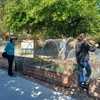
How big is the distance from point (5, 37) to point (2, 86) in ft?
75.2

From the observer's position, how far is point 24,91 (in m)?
5.31

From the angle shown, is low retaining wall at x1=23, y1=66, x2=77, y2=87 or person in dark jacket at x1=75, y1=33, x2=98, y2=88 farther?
low retaining wall at x1=23, y1=66, x2=77, y2=87

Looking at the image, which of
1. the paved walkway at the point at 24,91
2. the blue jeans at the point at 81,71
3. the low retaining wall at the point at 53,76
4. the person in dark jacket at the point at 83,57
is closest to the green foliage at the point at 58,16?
the low retaining wall at the point at 53,76

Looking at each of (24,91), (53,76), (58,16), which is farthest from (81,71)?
(58,16)

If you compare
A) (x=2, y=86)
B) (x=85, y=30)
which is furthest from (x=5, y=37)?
(x=2, y=86)

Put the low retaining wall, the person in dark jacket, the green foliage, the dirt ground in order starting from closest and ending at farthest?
the dirt ground → the person in dark jacket → the low retaining wall → the green foliage

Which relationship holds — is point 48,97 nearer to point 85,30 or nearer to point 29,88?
point 29,88

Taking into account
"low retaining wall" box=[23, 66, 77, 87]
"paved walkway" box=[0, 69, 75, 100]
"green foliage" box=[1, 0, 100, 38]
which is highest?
"green foliage" box=[1, 0, 100, 38]

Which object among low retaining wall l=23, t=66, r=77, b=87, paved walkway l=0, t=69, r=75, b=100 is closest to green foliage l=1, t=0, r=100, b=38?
low retaining wall l=23, t=66, r=77, b=87

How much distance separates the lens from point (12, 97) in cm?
482

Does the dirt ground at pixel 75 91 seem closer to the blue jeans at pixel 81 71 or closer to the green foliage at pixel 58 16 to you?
the blue jeans at pixel 81 71

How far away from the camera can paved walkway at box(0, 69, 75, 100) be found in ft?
15.6

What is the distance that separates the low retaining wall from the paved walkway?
1.94 ft

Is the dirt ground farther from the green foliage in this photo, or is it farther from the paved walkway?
the green foliage
